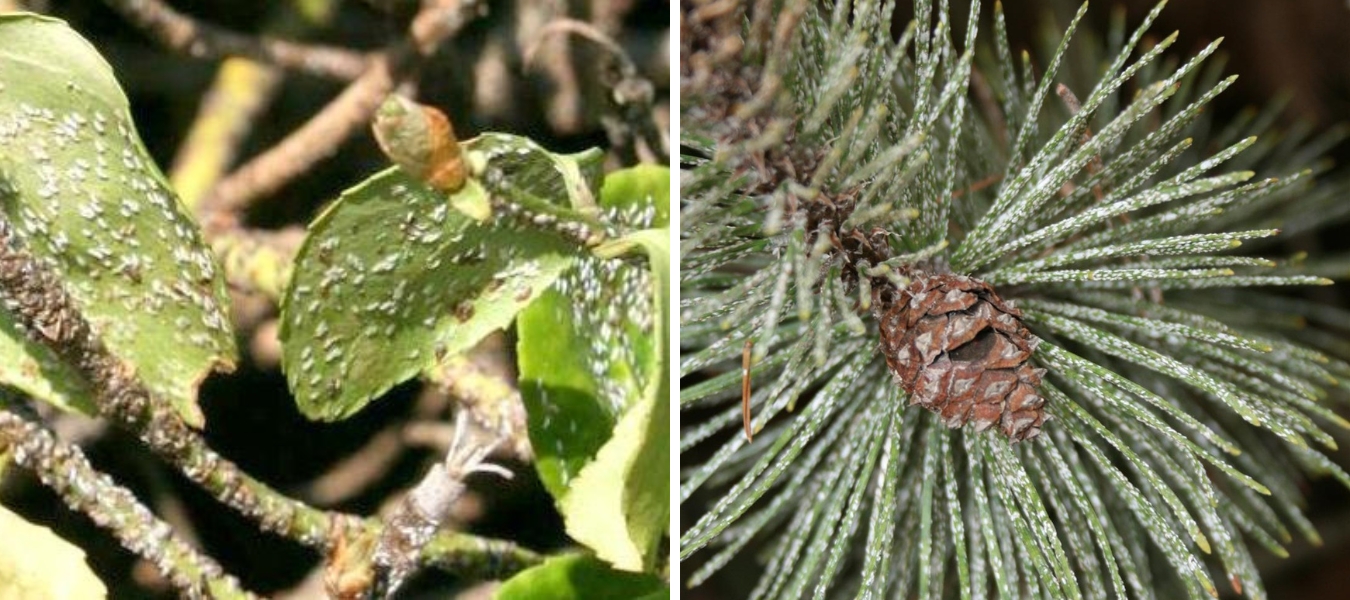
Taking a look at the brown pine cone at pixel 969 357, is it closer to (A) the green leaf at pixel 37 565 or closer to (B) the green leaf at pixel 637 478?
(B) the green leaf at pixel 637 478

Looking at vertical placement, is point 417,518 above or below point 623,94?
below

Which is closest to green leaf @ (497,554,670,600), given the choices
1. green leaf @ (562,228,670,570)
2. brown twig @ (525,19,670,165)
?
green leaf @ (562,228,670,570)

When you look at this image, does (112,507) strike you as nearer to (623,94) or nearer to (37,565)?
(37,565)

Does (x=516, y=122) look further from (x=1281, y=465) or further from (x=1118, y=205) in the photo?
(x=1281, y=465)

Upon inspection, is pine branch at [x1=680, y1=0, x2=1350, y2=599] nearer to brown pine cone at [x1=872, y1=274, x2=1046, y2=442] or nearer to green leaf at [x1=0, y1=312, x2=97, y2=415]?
brown pine cone at [x1=872, y1=274, x2=1046, y2=442]

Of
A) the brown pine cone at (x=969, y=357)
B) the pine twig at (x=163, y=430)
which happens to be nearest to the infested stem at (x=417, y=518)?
the pine twig at (x=163, y=430)

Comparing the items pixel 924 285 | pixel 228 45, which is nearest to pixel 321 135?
pixel 228 45

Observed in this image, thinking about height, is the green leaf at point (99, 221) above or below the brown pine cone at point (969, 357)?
below
